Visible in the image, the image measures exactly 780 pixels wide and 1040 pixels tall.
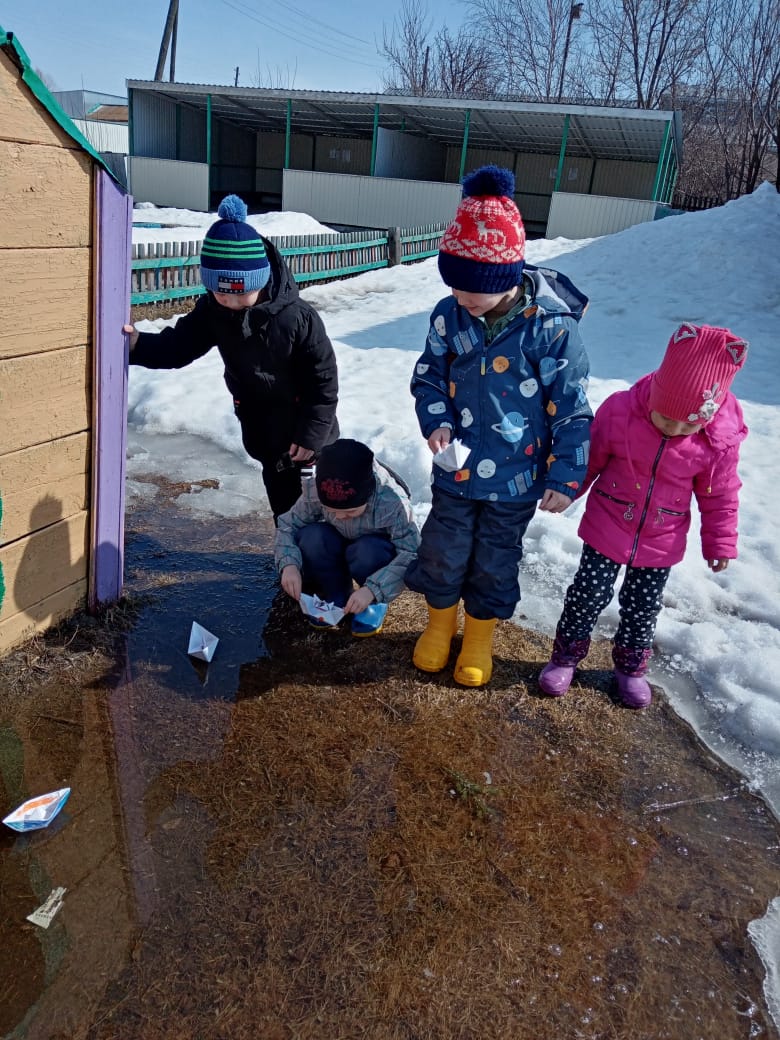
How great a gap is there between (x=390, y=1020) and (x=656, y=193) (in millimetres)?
19709

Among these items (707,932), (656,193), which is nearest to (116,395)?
(707,932)

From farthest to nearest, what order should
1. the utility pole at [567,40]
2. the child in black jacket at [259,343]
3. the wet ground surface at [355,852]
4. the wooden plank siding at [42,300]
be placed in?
the utility pole at [567,40]
the child in black jacket at [259,343]
the wooden plank siding at [42,300]
the wet ground surface at [355,852]

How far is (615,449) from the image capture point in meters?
2.71

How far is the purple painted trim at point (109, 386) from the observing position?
2.68 m

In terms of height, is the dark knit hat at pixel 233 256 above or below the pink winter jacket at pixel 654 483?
above

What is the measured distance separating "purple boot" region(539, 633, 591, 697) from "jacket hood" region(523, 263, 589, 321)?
1.21m

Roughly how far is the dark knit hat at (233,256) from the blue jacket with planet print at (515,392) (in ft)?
2.39

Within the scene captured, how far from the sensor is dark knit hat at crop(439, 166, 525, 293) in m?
2.45

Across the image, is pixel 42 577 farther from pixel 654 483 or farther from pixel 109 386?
pixel 654 483

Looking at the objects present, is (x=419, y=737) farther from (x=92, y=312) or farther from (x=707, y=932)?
(x=92, y=312)

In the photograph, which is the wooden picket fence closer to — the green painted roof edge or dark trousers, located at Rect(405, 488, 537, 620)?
the green painted roof edge

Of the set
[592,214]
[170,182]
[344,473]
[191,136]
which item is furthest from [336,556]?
[191,136]

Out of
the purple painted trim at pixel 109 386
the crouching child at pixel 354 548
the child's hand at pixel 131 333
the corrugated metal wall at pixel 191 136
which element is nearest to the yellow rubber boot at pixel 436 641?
the crouching child at pixel 354 548

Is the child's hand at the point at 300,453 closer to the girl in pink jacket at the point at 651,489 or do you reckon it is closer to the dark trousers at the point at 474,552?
the dark trousers at the point at 474,552
